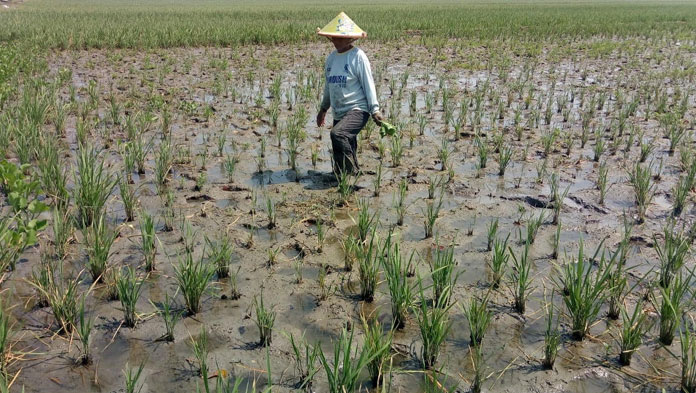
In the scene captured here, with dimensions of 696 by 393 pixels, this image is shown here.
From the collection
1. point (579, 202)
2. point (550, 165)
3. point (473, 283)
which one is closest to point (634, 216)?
point (579, 202)

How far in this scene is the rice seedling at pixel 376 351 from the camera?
2.46 m

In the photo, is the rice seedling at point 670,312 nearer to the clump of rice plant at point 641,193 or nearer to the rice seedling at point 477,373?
the rice seedling at point 477,373

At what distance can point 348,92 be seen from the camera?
5.66 m

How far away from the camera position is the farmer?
5426mm

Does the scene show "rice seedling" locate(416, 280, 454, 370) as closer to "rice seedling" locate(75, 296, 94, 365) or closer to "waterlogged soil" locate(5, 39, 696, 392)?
"waterlogged soil" locate(5, 39, 696, 392)

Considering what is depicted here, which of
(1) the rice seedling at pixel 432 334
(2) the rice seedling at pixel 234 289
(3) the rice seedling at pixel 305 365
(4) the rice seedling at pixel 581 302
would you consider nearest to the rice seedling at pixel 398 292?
(1) the rice seedling at pixel 432 334

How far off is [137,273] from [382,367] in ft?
6.20

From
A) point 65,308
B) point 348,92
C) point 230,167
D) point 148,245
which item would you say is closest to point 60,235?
point 148,245

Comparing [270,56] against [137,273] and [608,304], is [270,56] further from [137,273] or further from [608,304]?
[608,304]

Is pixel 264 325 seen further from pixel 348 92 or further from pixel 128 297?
pixel 348 92

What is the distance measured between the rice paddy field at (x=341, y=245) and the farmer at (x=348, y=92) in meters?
0.38

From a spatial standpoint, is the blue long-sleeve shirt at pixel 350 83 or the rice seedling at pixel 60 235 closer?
the rice seedling at pixel 60 235

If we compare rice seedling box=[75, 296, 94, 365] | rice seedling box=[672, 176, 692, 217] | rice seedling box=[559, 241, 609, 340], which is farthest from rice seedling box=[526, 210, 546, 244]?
rice seedling box=[75, 296, 94, 365]

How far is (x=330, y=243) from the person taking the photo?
4.28 m
